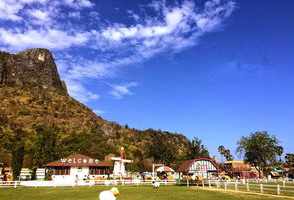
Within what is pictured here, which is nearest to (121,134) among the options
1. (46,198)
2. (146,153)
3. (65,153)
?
(146,153)

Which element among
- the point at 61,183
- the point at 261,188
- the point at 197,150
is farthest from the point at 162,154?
the point at 261,188

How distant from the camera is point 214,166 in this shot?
308 ft

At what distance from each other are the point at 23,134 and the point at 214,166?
64.0 metres

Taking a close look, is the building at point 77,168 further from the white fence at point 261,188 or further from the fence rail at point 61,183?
the white fence at point 261,188

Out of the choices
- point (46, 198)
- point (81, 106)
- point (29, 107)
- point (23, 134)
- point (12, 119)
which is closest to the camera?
point (46, 198)

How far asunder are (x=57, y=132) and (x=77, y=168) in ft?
127

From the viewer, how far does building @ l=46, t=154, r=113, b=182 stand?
91125 millimetres

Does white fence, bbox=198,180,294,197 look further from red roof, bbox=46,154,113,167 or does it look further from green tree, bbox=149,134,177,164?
green tree, bbox=149,134,177,164

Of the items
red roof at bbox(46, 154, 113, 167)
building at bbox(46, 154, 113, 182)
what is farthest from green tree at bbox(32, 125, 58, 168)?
red roof at bbox(46, 154, 113, 167)

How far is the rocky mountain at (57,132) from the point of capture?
10856cm

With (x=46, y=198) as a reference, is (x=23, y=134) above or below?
above

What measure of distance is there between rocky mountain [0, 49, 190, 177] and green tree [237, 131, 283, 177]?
25100mm

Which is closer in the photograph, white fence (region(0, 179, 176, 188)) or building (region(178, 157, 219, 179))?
white fence (region(0, 179, 176, 188))

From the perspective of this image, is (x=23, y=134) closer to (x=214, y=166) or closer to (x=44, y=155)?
(x=44, y=155)
